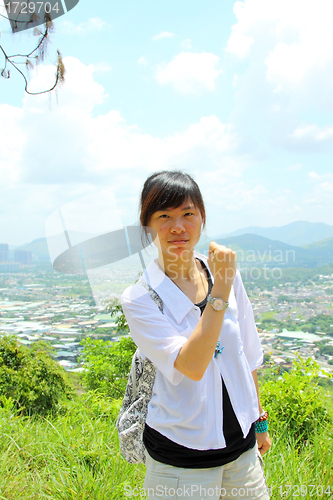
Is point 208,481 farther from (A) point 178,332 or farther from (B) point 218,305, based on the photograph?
(B) point 218,305

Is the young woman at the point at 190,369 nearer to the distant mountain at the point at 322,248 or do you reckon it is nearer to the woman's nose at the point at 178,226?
the woman's nose at the point at 178,226

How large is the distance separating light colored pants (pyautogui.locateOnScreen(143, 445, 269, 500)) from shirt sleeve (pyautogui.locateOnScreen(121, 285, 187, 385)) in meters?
0.32

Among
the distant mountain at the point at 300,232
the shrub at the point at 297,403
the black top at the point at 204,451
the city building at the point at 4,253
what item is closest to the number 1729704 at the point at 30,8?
the black top at the point at 204,451

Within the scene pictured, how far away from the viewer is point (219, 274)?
1214 mm

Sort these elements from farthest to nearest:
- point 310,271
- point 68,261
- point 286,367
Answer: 1. point 310,271
2. point 286,367
3. point 68,261

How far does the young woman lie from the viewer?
3.93 ft

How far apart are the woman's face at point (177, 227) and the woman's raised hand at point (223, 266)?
195mm

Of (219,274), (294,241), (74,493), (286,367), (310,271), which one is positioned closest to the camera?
(219,274)

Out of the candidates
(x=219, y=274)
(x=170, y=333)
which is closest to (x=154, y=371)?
(x=170, y=333)

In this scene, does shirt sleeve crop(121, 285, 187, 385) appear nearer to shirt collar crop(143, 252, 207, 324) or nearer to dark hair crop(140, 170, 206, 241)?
shirt collar crop(143, 252, 207, 324)

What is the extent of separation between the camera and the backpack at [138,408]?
1.35m

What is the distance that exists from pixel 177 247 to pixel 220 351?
16.2 inches

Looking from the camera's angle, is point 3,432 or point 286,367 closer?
point 3,432

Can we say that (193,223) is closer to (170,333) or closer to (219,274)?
(219,274)
